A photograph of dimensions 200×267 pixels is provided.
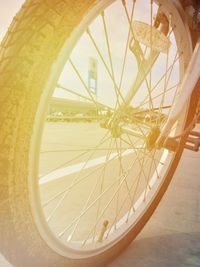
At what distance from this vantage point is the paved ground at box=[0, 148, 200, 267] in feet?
4.48

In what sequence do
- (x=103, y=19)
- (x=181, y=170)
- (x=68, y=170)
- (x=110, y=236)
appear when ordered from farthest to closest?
1. (x=181, y=170)
2. (x=68, y=170)
3. (x=110, y=236)
4. (x=103, y=19)

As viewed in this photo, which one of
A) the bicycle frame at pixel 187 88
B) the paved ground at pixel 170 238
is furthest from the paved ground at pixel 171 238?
the bicycle frame at pixel 187 88

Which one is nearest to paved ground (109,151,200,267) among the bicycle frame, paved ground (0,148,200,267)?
paved ground (0,148,200,267)

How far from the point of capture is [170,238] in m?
1.60

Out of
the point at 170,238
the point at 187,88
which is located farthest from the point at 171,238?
the point at 187,88

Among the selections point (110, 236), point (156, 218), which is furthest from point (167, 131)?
point (156, 218)

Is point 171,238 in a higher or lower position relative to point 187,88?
lower

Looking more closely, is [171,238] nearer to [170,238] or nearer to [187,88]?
[170,238]

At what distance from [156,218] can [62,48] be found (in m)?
1.30

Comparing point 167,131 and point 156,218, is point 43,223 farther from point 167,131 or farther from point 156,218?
point 156,218

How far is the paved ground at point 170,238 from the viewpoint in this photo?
1.36 metres

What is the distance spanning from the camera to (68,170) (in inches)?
116

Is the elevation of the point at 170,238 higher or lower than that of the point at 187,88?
lower

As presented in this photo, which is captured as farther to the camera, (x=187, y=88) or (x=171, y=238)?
(x=171, y=238)
